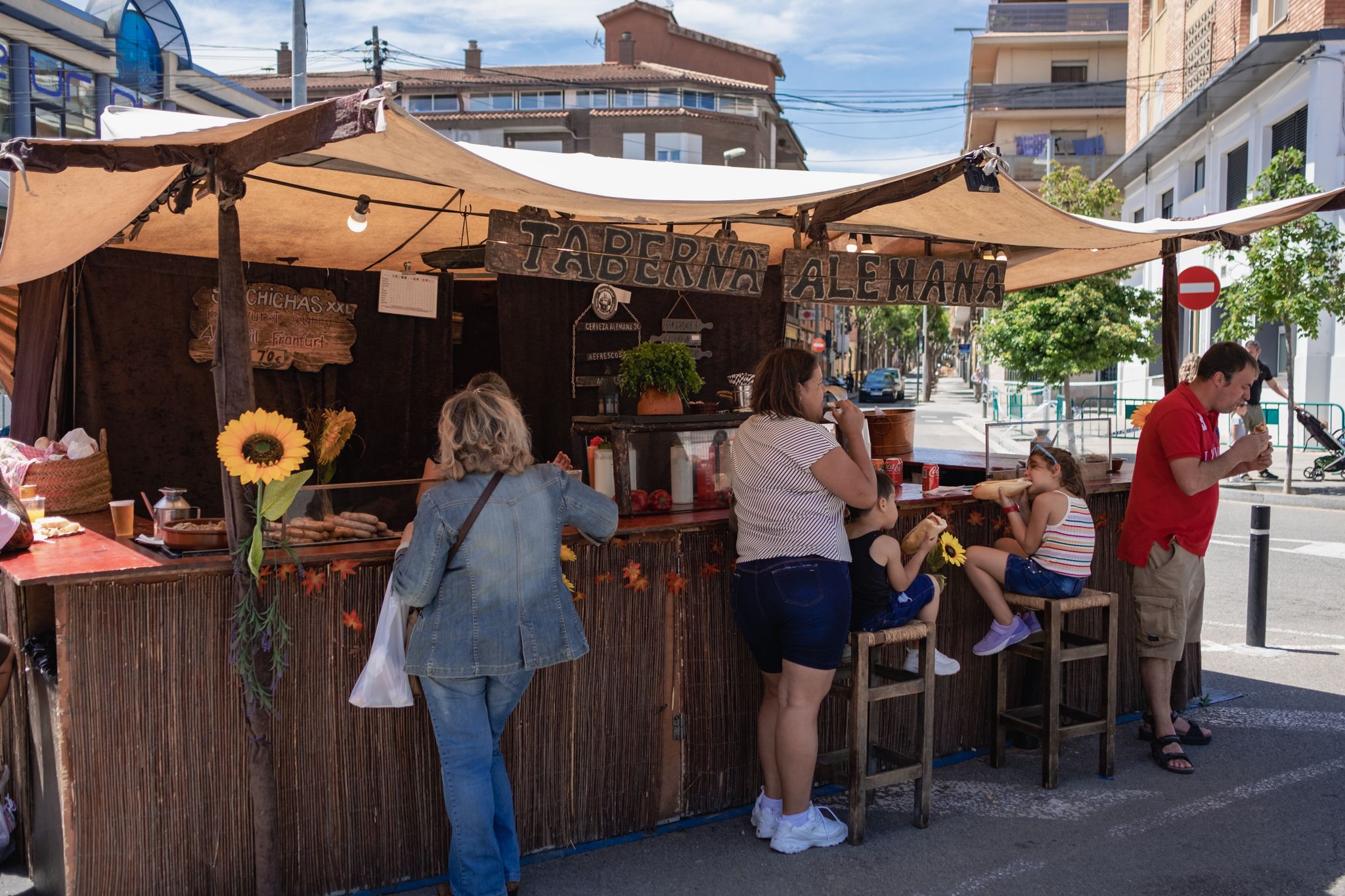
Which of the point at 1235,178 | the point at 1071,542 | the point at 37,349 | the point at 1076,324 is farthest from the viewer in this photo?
the point at 1235,178

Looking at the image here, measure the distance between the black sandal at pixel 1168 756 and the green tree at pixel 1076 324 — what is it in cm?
1511

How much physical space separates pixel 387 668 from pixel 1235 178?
22360 mm

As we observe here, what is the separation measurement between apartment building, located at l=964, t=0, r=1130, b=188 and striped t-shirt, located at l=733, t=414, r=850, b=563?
42.0 m

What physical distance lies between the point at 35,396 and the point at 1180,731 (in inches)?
253

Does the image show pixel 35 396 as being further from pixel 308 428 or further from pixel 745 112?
pixel 745 112

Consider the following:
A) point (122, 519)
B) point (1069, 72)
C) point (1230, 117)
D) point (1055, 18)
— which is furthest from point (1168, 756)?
point (1055, 18)

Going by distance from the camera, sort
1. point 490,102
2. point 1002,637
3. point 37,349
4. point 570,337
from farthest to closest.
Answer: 1. point 490,102
2. point 570,337
3. point 37,349
4. point 1002,637

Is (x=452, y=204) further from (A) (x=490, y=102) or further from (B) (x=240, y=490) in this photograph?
(A) (x=490, y=102)

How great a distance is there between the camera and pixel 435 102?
155 ft

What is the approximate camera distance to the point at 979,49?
46.1 meters

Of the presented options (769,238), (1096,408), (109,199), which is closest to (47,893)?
(109,199)

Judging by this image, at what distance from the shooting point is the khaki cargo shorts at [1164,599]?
4922mm

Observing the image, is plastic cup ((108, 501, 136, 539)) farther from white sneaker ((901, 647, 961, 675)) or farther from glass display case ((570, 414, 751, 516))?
white sneaker ((901, 647, 961, 675))

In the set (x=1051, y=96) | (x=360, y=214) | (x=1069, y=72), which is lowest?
(x=360, y=214)
